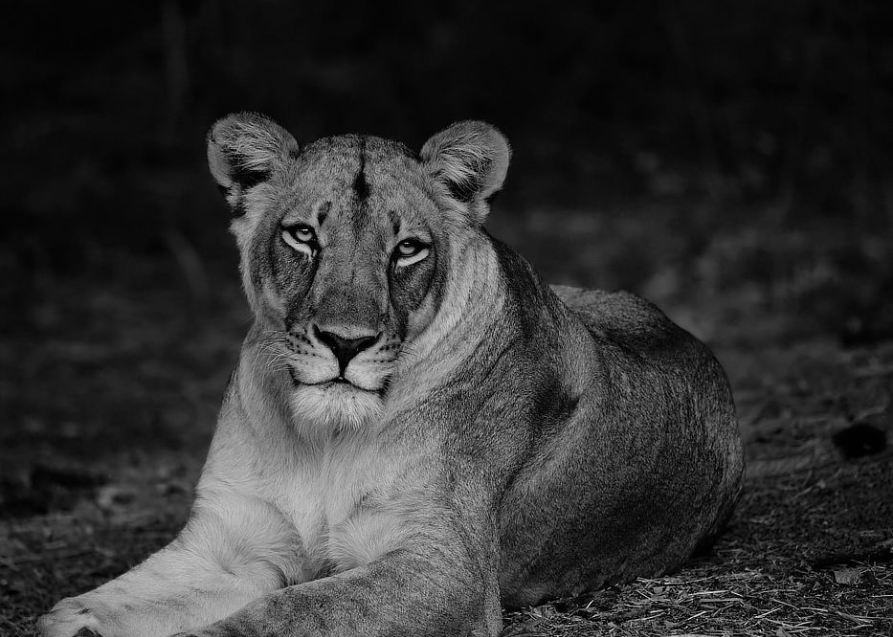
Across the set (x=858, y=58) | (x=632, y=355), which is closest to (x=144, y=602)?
(x=632, y=355)

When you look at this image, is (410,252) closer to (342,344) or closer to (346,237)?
(346,237)

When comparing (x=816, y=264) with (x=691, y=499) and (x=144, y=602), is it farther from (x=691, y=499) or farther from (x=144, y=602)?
(x=144, y=602)

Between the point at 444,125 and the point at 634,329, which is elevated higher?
the point at 444,125

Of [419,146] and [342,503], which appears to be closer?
[342,503]

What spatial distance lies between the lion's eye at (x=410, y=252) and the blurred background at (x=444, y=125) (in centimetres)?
643

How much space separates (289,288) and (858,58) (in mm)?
15475

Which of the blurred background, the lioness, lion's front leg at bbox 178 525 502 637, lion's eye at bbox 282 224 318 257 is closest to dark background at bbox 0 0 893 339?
the blurred background

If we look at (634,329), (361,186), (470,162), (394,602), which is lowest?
(394,602)

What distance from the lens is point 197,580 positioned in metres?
5.54

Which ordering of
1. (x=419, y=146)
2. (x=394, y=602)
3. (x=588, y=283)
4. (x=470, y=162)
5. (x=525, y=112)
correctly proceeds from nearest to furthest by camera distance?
(x=394, y=602) → (x=470, y=162) → (x=588, y=283) → (x=419, y=146) → (x=525, y=112)

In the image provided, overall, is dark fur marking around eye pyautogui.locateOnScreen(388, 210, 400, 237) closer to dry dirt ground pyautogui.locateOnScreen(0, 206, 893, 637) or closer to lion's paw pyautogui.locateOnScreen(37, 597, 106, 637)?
dry dirt ground pyautogui.locateOnScreen(0, 206, 893, 637)

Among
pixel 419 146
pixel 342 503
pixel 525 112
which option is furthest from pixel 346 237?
pixel 525 112

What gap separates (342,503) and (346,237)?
1189 millimetres

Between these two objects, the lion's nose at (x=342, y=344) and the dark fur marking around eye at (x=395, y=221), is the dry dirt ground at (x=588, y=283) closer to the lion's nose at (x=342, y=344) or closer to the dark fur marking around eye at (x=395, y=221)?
the lion's nose at (x=342, y=344)
